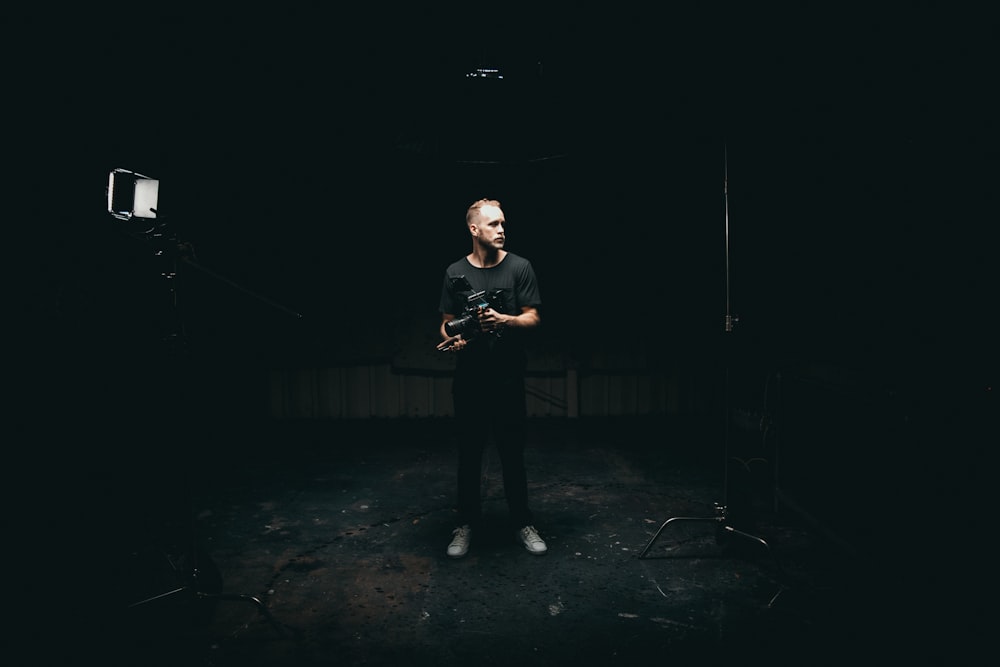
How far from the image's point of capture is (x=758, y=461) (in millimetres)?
3533

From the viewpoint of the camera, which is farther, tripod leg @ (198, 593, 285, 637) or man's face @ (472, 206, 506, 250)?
man's face @ (472, 206, 506, 250)

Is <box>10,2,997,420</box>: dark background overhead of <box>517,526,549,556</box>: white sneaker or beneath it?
overhead

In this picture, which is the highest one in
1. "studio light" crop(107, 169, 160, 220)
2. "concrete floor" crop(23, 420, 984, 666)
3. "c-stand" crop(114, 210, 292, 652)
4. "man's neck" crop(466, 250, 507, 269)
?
"studio light" crop(107, 169, 160, 220)

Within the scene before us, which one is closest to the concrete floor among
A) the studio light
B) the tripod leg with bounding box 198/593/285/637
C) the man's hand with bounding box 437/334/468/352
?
the tripod leg with bounding box 198/593/285/637

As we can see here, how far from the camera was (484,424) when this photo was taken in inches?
119

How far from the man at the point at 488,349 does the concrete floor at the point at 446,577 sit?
404 millimetres

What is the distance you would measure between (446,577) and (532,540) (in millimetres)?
483

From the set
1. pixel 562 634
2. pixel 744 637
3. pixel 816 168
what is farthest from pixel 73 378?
pixel 816 168

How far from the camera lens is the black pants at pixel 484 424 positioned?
2994 mm

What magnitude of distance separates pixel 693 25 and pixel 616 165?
2.18 meters

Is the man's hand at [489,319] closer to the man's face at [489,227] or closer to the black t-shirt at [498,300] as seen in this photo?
the black t-shirt at [498,300]

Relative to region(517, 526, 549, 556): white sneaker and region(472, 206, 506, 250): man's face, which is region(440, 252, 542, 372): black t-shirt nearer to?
region(472, 206, 506, 250): man's face

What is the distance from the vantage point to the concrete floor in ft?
7.53

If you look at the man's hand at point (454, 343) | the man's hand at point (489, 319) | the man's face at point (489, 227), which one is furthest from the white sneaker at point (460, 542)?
the man's face at point (489, 227)
